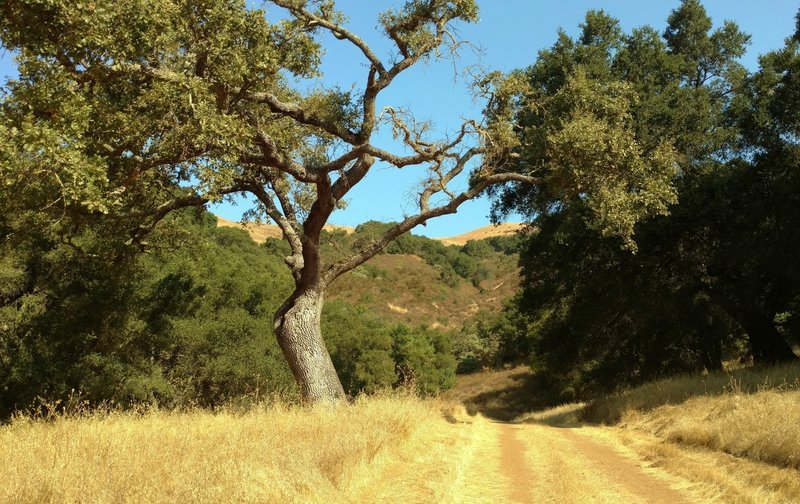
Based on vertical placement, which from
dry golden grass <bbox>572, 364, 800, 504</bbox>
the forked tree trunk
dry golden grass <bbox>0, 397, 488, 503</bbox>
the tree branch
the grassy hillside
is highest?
the grassy hillside

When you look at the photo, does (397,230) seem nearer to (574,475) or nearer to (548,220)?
(574,475)

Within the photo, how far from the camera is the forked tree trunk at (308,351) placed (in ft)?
39.6

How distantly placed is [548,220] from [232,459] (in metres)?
17.7

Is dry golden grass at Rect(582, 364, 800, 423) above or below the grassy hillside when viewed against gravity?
below

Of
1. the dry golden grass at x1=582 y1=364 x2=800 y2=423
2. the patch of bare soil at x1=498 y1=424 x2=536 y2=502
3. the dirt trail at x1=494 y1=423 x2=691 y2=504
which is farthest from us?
the dry golden grass at x1=582 y1=364 x2=800 y2=423

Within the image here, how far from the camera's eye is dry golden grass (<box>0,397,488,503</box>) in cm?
517

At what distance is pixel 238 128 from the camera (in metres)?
9.59

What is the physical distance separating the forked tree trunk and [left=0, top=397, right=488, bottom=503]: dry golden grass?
189cm

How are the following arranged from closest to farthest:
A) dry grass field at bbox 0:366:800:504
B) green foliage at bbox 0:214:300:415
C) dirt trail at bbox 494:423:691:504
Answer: dry grass field at bbox 0:366:800:504 < dirt trail at bbox 494:423:691:504 < green foliage at bbox 0:214:300:415

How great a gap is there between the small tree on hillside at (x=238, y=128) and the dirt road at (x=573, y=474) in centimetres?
414

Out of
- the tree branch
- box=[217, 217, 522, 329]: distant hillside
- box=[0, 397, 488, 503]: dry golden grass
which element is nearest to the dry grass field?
box=[0, 397, 488, 503]: dry golden grass

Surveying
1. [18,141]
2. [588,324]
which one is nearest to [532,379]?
[588,324]

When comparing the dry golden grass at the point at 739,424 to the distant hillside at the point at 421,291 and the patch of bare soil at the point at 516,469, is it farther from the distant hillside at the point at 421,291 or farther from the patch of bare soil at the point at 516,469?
the distant hillside at the point at 421,291

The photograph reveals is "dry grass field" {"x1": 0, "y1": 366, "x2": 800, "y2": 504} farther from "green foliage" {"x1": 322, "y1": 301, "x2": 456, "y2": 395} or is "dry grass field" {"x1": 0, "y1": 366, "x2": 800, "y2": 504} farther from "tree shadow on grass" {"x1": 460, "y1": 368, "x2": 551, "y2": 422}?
"green foliage" {"x1": 322, "y1": 301, "x2": 456, "y2": 395}
